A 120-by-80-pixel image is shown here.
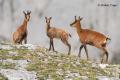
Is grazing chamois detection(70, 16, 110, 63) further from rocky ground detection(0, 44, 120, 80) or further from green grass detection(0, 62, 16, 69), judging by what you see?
green grass detection(0, 62, 16, 69)

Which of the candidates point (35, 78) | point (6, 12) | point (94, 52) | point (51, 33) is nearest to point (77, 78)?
point (35, 78)

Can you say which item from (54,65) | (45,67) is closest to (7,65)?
(45,67)

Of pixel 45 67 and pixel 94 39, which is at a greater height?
pixel 94 39

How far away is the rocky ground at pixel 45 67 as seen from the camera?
54.4 feet

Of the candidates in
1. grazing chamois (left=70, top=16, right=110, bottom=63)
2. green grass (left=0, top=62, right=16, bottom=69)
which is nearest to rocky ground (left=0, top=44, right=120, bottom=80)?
green grass (left=0, top=62, right=16, bottom=69)

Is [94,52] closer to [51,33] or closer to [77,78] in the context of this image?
[51,33]

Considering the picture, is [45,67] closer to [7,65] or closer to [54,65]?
[54,65]

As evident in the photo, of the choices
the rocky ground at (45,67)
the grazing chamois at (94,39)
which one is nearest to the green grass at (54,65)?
A: the rocky ground at (45,67)

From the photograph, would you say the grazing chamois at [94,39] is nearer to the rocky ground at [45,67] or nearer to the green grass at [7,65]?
the rocky ground at [45,67]

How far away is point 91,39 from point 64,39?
8.94ft

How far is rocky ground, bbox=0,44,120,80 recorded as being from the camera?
16578mm

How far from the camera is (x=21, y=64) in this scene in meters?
17.5

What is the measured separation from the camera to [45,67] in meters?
17.4

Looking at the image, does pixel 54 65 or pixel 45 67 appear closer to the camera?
pixel 45 67
